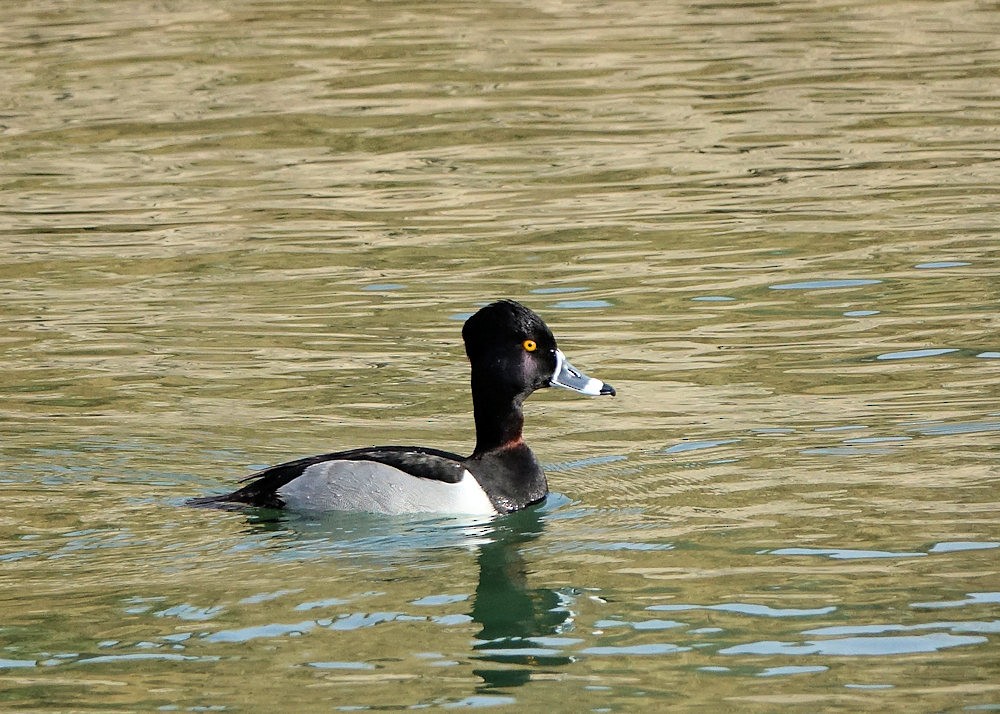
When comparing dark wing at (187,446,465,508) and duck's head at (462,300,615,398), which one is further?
duck's head at (462,300,615,398)

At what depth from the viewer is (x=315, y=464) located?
8930mm

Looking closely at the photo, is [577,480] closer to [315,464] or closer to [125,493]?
[315,464]

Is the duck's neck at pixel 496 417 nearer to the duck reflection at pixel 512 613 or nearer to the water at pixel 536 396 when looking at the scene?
the water at pixel 536 396

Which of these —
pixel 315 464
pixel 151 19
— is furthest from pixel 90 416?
pixel 151 19

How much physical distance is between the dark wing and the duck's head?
0.56m

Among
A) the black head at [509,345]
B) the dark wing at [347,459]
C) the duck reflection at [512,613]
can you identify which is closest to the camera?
the duck reflection at [512,613]

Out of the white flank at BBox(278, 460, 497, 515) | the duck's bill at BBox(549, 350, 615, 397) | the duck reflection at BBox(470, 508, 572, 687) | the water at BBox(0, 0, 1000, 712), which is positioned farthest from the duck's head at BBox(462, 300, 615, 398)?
the duck reflection at BBox(470, 508, 572, 687)

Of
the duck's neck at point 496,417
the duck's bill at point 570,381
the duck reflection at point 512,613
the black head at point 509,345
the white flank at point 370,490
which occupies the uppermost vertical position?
the black head at point 509,345

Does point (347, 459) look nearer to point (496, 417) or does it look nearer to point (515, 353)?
point (496, 417)

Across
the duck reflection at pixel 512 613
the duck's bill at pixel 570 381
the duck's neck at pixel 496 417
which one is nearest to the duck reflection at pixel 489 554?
the duck reflection at pixel 512 613

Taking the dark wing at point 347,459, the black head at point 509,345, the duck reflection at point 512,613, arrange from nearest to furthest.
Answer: the duck reflection at point 512,613 → the dark wing at point 347,459 → the black head at point 509,345

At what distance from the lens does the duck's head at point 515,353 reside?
9234 mm

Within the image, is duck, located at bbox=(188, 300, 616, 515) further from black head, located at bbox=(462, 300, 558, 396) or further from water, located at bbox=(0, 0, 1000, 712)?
water, located at bbox=(0, 0, 1000, 712)

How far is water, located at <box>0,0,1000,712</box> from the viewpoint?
7.01 m
